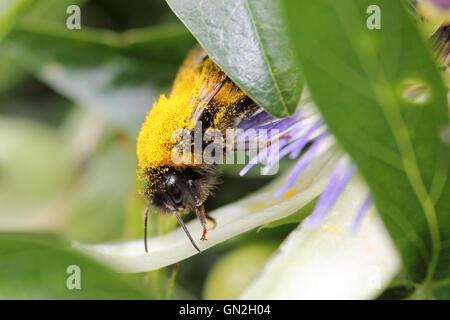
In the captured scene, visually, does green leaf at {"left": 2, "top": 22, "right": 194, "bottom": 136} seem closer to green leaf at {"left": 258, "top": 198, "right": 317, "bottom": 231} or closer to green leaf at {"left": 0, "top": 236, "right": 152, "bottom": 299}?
green leaf at {"left": 258, "top": 198, "right": 317, "bottom": 231}

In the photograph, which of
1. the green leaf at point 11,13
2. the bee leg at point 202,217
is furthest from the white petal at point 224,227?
the green leaf at point 11,13

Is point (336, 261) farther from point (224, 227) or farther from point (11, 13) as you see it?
point (11, 13)

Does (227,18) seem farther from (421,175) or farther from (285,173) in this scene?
(285,173)

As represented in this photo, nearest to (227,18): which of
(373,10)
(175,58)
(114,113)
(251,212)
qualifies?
(373,10)

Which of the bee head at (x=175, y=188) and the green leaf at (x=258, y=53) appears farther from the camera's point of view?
the bee head at (x=175, y=188)

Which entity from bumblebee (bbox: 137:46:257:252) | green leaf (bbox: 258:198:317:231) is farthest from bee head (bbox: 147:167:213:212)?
green leaf (bbox: 258:198:317:231)

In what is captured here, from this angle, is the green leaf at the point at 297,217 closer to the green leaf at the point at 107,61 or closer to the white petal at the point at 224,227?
the white petal at the point at 224,227

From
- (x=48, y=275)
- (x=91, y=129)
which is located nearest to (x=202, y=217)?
(x=48, y=275)
